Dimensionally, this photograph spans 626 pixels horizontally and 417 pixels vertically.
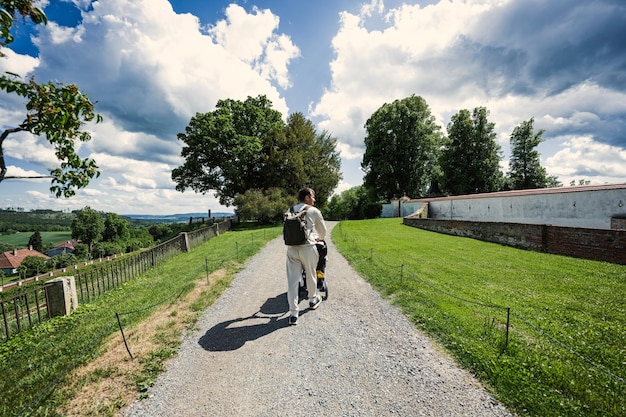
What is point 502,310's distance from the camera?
5.33 m

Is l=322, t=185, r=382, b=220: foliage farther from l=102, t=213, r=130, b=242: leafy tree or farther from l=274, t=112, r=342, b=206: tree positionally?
l=102, t=213, r=130, b=242: leafy tree

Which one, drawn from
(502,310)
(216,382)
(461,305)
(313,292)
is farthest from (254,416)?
(502,310)

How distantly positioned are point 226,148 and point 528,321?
30.7 m

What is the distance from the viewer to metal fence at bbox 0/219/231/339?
5.54 metres

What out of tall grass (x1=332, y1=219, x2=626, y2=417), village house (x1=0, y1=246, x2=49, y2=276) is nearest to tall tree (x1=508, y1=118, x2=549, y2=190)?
tall grass (x1=332, y1=219, x2=626, y2=417)

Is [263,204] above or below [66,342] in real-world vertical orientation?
above

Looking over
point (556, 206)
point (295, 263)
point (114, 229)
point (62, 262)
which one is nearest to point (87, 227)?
point (114, 229)

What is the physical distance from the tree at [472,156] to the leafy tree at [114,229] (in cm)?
6800

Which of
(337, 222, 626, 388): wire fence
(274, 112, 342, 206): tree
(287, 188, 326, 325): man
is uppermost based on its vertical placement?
(274, 112, 342, 206): tree

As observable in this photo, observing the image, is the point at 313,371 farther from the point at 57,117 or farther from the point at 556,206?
the point at 556,206

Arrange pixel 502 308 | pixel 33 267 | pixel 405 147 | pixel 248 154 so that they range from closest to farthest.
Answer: pixel 502 308 → pixel 248 154 → pixel 405 147 → pixel 33 267

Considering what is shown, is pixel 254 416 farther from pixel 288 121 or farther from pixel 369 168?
pixel 369 168

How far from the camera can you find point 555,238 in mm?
12781

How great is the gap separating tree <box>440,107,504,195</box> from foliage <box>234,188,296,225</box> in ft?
82.3
